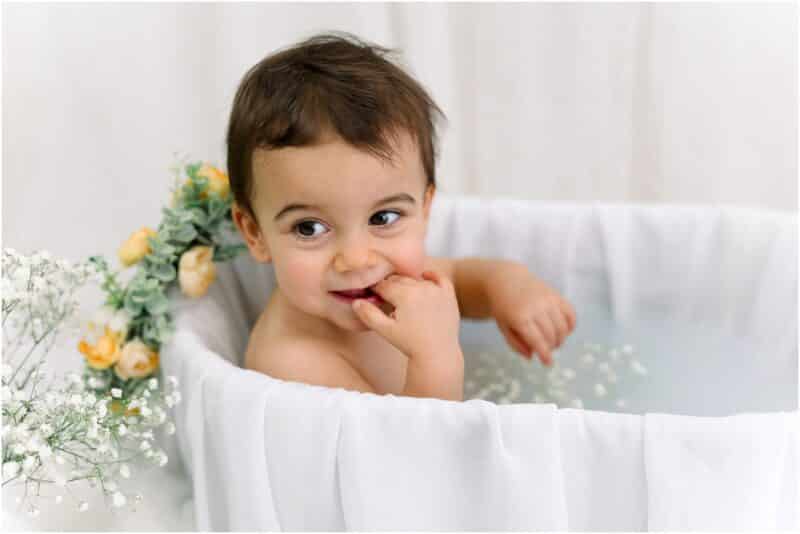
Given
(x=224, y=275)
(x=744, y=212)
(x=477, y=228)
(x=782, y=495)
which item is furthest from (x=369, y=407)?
(x=744, y=212)

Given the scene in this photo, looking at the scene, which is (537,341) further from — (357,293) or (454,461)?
(454,461)

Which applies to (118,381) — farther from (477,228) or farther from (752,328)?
(752,328)

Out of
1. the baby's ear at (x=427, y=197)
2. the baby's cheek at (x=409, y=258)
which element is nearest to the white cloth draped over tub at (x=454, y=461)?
the baby's cheek at (x=409, y=258)

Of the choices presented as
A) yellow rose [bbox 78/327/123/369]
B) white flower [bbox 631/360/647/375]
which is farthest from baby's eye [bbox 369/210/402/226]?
white flower [bbox 631/360/647/375]

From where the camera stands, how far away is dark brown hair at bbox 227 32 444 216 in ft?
3.44

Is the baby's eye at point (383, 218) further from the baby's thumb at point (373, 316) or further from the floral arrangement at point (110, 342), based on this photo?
the floral arrangement at point (110, 342)

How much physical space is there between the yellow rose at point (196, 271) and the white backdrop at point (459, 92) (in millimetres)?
594

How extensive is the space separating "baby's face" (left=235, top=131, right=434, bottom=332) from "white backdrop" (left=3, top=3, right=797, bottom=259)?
702 millimetres

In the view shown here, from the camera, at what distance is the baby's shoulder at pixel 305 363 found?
1146 mm

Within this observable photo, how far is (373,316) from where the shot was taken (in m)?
1.10

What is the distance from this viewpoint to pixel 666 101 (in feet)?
5.93

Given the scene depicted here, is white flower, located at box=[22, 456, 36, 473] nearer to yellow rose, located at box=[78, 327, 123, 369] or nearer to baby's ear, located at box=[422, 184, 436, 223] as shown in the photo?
yellow rose, located at box=[78, 327, 123, 369]

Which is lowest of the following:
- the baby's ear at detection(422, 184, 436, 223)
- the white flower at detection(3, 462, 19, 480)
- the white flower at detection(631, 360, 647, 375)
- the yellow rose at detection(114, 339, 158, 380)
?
the white flower at detection(631, 360, 647, 375)

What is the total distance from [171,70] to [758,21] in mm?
1128
